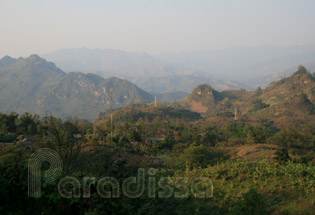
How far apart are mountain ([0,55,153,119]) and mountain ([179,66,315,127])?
33.3 m

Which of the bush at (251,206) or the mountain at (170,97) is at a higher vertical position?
the bush at (251,206)

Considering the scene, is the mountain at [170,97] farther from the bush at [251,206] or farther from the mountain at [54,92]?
the bush at [251,206]

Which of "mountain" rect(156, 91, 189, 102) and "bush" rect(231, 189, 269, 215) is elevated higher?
"bush" rect(231, 189, 269, 215)

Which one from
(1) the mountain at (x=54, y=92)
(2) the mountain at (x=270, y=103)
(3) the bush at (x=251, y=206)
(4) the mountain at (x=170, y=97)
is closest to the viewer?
(3) the bush at (x=251, y=206)

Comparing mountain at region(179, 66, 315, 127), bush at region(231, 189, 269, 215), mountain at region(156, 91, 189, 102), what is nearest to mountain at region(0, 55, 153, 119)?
mountain at region(156, 91, 189, 102)

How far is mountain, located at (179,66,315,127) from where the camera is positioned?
152ft

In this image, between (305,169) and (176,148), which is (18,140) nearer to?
(176,148)

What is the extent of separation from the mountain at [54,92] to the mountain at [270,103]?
3332 cm

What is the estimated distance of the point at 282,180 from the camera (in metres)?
9.56

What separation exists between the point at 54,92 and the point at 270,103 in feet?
266

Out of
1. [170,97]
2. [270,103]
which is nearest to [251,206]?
[270,103]

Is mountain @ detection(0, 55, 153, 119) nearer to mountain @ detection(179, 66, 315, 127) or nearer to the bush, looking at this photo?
mountain @ detection(179, 66, 315, 127)

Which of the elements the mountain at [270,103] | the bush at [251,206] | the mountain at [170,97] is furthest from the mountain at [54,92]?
the bush at [251,206]

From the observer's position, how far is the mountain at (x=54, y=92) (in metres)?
93.9
